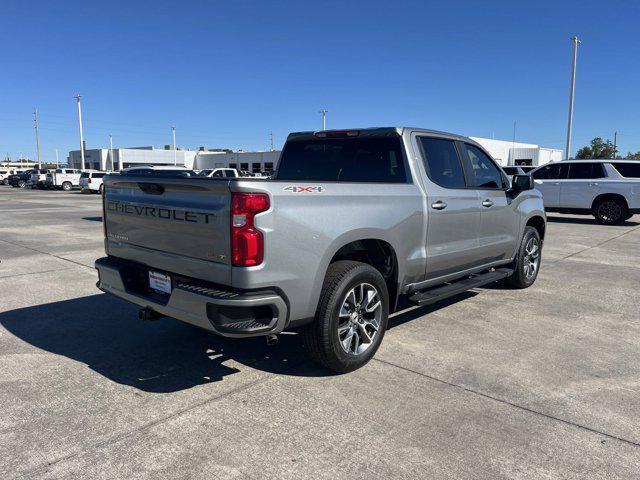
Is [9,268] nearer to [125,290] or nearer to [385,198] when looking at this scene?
[125,290]

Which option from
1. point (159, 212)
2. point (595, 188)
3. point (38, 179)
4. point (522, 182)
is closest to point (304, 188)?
point (159, 212)

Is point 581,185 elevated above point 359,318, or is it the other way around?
point 581,185

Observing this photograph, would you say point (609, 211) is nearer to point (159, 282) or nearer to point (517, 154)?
point (159, 282)

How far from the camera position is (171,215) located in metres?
3.68

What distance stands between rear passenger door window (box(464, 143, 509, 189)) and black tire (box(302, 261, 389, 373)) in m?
2.17

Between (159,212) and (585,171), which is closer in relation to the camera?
(159,212)

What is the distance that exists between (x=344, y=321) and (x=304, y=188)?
1129 millimetres

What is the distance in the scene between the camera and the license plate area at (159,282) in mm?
3788

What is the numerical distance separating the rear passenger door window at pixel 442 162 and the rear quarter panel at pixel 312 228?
663mm

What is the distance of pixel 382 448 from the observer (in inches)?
118

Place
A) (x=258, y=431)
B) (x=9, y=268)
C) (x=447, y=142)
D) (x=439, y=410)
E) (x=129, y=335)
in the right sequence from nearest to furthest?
(x=258, y=431) → (x=439, y=410) → (x=129, y=335) → (x=447, y=142) → (x=9, y=268)

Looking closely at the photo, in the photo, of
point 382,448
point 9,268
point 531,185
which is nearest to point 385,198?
point 382,448

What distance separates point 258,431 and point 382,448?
0.77 meters

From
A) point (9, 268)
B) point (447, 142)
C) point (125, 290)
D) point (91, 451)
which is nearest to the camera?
point (91, 451)
